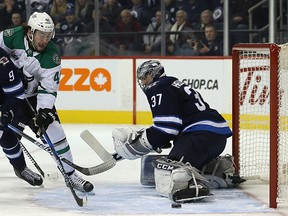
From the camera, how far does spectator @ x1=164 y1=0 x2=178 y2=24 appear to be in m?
8.59

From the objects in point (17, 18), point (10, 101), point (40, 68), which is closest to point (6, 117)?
point (10, 101)

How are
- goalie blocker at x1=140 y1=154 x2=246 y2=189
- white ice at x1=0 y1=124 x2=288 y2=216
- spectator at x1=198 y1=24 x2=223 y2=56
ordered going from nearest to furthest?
white ice at x1=0 y1=124 x2=288 y2=216, goalie blocker at x1=140 y1=154 x2=246 y2=189, spectator at x1=198 y1=24 x2=223 y2=56

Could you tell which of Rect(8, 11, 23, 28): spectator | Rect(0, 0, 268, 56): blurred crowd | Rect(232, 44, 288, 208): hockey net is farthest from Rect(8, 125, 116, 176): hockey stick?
Rect(8, 11, 23, 28): spectator

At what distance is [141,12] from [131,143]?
4.47m

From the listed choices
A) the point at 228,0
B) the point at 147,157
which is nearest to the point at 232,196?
the point at 147,157

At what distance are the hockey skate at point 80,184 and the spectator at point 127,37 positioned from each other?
4249 millimetres

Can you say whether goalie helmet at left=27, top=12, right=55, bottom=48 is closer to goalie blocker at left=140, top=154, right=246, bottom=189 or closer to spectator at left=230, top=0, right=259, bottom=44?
goalie blocker at left=140, top=154, right=246, bottom=189

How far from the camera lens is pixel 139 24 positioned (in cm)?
880

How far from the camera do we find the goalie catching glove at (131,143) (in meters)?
4.39

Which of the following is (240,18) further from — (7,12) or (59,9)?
(7,12)

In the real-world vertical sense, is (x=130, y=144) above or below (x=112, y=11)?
below

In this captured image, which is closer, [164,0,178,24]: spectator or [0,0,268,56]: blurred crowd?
[0,0,268,56]: blurred crowd

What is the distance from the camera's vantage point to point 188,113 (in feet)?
14.5

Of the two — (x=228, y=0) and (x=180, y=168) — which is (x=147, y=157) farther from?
(x=228, y=0)
